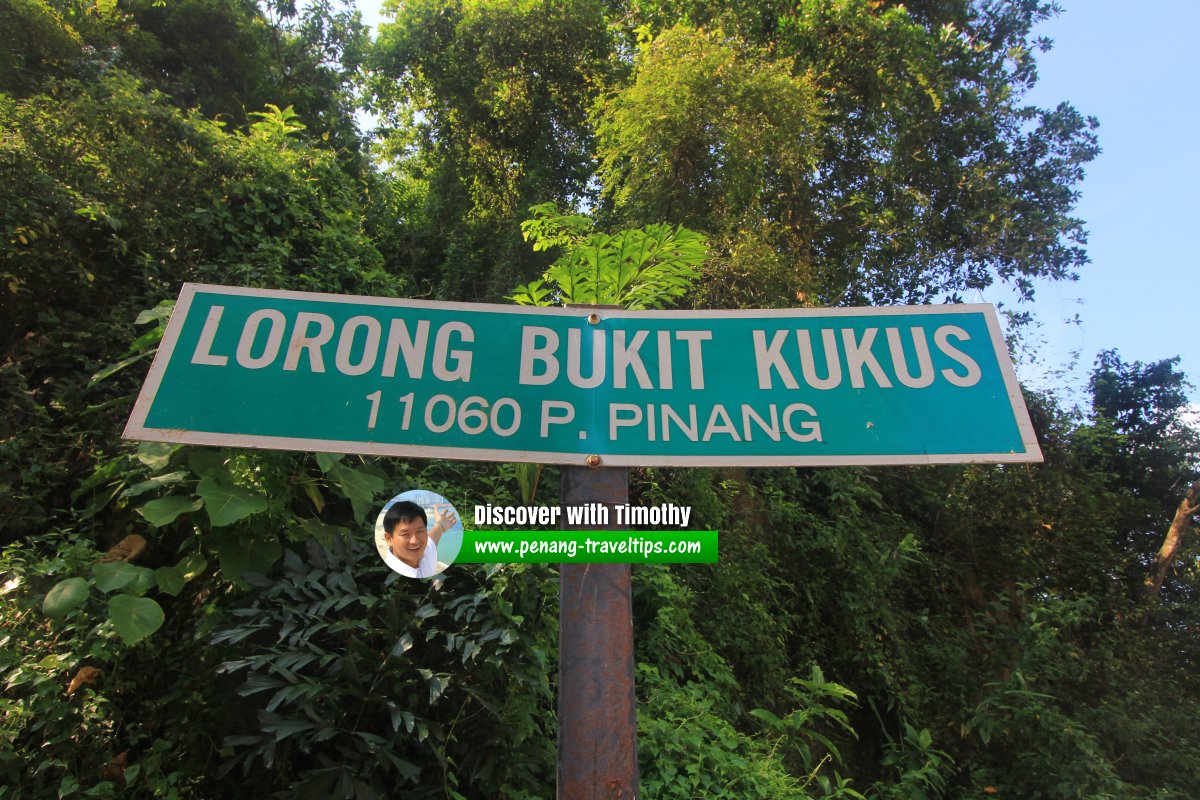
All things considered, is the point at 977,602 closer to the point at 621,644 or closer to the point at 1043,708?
the point at 1043,708

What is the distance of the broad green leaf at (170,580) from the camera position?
6.95ft

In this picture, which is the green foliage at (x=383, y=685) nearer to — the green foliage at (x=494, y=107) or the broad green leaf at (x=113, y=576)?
the broad green leaf at (x=113, y=576)

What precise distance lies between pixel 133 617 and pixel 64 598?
0.31 metres

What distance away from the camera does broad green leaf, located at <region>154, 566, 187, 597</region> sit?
212cm

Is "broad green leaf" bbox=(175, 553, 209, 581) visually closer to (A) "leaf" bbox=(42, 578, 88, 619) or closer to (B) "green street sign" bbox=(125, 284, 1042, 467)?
(A) "leaf" bbox=(42, 578, 88, 619)

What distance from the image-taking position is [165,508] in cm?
207

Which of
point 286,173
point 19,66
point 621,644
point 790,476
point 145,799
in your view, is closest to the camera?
point 621,644

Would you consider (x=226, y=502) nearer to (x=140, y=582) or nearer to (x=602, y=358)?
(x=140, y=582)

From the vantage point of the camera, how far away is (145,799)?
6.43 ft

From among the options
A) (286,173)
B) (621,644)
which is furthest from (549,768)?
(286,173)

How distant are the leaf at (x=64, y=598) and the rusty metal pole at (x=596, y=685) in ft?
6.69

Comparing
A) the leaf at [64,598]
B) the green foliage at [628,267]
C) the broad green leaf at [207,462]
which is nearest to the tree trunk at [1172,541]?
the green foliage at [628,267]

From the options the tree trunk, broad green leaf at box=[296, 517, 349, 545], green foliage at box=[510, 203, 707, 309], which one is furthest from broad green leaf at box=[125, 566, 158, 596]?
the tree trunk

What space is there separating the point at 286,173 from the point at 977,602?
278 inches
